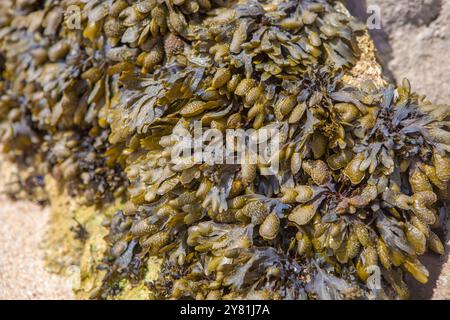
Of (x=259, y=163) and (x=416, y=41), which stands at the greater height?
(x=416, y=41)

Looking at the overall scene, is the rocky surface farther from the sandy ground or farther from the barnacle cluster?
the sandy ground

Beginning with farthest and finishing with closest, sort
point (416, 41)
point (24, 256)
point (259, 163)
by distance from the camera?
point (24, 256) → point (416, 41) → point (259, 163)

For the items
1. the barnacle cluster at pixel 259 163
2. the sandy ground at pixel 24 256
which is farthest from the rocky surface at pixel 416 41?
the sandy ground at pixel 24 256

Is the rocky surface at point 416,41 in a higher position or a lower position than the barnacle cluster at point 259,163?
higher

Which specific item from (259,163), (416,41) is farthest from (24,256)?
(416,41)

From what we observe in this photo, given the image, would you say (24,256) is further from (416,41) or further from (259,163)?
(416,41)

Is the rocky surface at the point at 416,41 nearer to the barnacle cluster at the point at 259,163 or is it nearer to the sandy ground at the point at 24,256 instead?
the barnacle cluster at the point at 259,163
